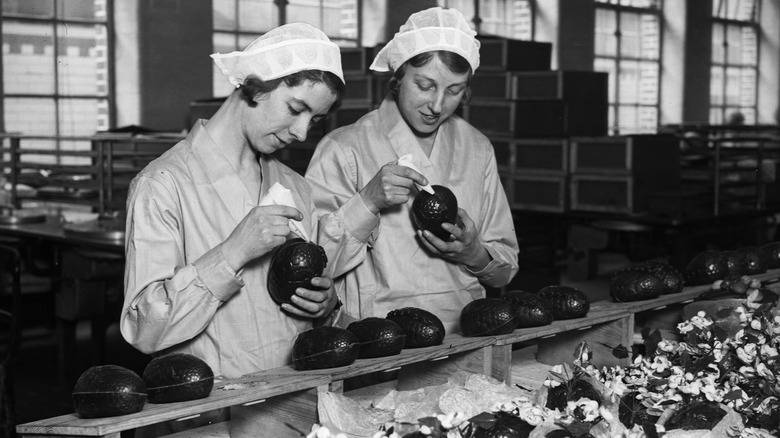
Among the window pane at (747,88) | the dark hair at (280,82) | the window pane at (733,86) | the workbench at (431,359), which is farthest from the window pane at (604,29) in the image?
the dark hair at (280,82)

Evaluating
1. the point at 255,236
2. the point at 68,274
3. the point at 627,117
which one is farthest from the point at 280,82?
the point at 627,117

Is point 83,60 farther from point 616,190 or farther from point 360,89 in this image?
point 616,190

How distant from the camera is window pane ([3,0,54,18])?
23.7 feet

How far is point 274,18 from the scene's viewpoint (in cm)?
701

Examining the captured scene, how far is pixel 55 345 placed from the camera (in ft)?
20.8

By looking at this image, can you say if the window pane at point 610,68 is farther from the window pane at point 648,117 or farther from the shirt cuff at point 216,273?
the shirt cuff at point 216,273

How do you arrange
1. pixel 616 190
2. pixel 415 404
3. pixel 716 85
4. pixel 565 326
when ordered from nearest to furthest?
pixel 415 404, pixel 565 326, pixel 616 190, pixel 716 85

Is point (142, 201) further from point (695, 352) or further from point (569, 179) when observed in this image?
point (569, 179)

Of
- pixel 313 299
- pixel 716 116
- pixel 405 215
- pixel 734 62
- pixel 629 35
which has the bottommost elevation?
pixel 313 299

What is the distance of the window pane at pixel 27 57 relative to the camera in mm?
7238

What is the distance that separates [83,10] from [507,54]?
10.3 ft

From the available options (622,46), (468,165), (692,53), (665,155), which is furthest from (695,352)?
(692,53)

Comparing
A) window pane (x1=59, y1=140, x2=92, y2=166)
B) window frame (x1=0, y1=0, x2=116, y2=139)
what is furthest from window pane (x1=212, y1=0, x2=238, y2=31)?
window pane (x1=59, y1=140, x2=92, y2=166)

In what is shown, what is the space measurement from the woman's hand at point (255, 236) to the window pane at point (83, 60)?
222 inches
